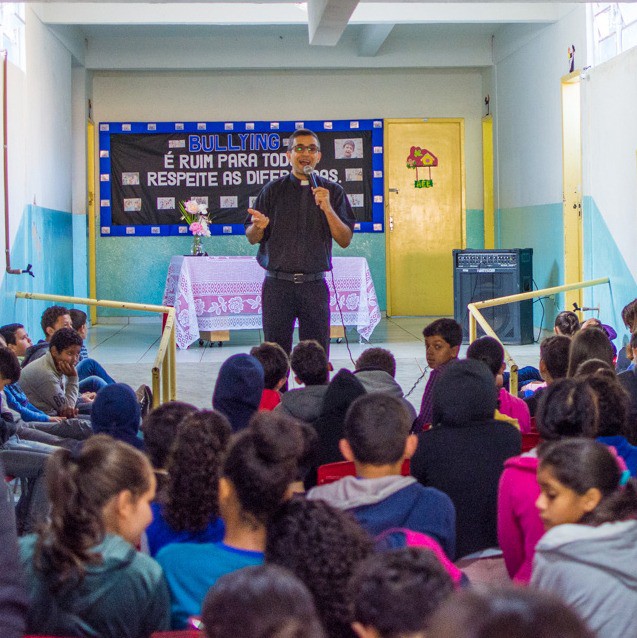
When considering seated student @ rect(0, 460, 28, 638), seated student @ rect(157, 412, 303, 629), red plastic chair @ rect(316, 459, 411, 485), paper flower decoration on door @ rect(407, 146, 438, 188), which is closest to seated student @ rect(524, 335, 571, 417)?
red plastic chair @ rect(316, 459, 411, 485)

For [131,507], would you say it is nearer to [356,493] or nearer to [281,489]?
[281,489]

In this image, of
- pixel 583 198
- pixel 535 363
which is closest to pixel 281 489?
pixel 535 363

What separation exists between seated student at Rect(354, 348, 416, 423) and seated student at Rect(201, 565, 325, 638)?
2422 millimetres

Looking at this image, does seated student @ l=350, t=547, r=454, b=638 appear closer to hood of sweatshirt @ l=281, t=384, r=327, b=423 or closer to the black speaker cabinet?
hood of sweatshirt @ l=281, t=384, r=327, b=423

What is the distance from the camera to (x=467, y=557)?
2672 mm

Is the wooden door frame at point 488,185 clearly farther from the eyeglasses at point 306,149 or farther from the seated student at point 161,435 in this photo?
the seated student at point 161,435

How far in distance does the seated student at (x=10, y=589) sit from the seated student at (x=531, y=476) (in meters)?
1.03

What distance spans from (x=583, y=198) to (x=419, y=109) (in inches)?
159

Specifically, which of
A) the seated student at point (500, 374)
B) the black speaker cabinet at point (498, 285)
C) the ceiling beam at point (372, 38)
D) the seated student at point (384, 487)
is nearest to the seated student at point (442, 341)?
the seated student at point (500, 374)

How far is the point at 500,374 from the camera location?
4215mm

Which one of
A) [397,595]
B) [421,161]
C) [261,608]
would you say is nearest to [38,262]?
[421,161]

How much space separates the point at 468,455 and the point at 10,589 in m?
1.39

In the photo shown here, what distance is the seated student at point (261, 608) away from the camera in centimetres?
104

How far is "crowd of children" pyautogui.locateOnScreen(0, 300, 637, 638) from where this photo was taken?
1117 mm
